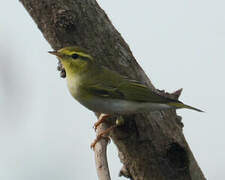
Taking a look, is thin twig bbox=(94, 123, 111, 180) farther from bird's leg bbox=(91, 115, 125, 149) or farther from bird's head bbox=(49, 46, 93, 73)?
bird's head bbox=(49, 46, 93, 73)

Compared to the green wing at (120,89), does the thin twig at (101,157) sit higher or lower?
lower

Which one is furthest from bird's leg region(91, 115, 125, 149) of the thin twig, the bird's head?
the bird's head

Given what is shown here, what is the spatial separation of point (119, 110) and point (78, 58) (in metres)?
0.60

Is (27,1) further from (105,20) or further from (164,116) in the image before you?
(164,116)

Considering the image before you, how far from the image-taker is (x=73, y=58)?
3213 millimetres

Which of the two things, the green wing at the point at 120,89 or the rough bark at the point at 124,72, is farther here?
the green wing at the point at 120,89

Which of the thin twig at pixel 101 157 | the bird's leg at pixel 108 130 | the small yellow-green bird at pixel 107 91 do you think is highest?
the small yellow-green bird at pixel 107 91

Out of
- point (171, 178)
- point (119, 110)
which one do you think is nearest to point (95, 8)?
point (119, 110)

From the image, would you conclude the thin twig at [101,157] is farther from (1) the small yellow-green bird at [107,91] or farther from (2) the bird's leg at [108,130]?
(1) the small yellow-green bird at [107,91]

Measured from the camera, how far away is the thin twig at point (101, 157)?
286cm

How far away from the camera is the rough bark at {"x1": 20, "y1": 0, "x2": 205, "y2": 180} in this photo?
2.92 m

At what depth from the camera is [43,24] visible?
3041mm

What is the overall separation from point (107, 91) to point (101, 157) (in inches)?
23.5

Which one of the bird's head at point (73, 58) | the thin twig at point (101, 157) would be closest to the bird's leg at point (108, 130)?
the thin twig at point (101, 157)
